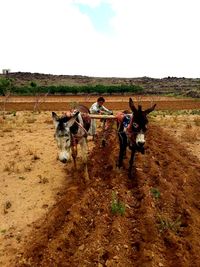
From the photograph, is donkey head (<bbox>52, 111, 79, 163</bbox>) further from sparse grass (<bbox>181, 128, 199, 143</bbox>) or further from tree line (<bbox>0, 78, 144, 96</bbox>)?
tree line (<bbox>0, 78, 144, 96</bbox>)

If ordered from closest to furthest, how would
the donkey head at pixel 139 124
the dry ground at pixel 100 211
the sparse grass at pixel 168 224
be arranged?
the dry ground at pixel 100 211
the sparse grass at pixel 168 224
the donkey head at pixel 139 124

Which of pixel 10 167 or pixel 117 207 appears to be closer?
A: pixel 117 207

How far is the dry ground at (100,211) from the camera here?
661 centimetres

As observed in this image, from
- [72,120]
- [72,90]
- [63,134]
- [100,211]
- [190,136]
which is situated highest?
[72,120]

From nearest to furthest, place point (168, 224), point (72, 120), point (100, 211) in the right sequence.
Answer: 1. point (168, 224)
2. point (100, 211)
3. point (72, 120)

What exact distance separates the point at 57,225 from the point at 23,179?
145 inches

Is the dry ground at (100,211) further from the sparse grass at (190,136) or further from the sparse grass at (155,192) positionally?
the sparse grass at (190,136)

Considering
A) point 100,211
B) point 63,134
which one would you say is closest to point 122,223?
point 100,211

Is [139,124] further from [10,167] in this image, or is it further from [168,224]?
[10,167]

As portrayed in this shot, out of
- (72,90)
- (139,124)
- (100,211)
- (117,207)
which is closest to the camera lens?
(117,207)

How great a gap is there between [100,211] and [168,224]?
1.46 meters

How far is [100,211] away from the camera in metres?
8.27

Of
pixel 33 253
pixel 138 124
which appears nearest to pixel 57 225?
pixel 33 253

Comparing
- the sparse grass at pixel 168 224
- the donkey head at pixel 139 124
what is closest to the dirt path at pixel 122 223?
the sparse grass at pixel 168 224
